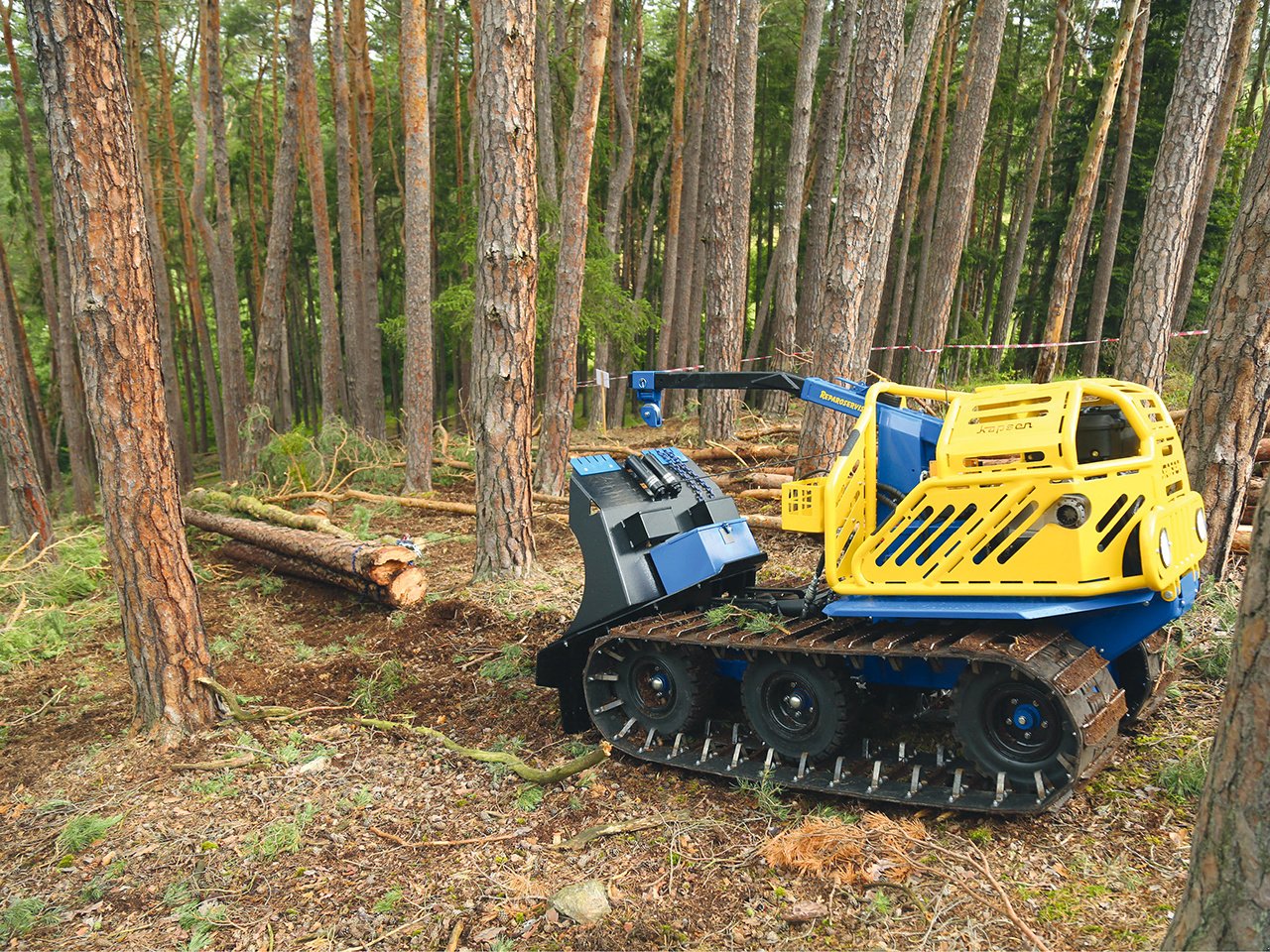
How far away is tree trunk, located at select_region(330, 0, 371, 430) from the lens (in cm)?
1555

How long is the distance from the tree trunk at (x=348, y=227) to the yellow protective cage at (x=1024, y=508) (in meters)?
12.6

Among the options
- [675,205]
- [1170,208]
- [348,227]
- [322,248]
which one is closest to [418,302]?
[322,248]

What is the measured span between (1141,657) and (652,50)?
26159mm

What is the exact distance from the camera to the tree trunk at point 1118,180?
15.3 meters

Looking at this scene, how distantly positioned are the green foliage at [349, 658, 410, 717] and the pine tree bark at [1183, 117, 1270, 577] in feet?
18.6

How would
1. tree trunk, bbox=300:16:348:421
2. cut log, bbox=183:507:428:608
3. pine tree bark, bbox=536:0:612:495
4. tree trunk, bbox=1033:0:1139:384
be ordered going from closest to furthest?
cut log, bbox=183:507:428:608 → pine tree bark, bbox=536:0:612:495 → tree trunk, bbox=1033:0:1139:384 → tree trunk, bbox=300:16:348:421

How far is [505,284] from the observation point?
23.1 ft

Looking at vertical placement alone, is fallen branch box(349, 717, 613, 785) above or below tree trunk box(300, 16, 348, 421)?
below

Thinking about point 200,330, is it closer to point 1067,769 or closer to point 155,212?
point 155,212

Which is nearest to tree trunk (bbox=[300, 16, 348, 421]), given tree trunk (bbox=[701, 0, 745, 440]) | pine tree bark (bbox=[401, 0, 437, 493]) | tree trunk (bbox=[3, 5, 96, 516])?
pine tree bark (bbox=[401, 0, 437, 493])

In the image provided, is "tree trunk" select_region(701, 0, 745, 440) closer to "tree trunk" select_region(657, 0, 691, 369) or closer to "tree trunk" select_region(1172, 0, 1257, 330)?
"tree trunk" select_region(657, 0, 691, 369)

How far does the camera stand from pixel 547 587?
7.33 meters

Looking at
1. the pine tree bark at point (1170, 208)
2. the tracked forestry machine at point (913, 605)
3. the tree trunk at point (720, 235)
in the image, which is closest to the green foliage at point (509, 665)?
the tracked forestry machine at point (913, 605)

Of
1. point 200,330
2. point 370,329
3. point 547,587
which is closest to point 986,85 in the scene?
point 547,587
